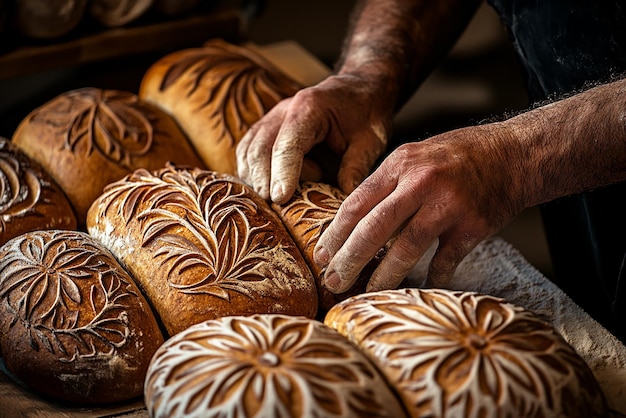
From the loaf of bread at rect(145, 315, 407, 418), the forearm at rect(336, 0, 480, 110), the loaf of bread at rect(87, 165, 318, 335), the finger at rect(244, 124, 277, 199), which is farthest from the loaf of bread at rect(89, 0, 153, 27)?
the loaf of bread at rect(145, 315, 407, 418)

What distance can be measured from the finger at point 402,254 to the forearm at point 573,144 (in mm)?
227

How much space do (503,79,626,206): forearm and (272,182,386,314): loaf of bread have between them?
34cm

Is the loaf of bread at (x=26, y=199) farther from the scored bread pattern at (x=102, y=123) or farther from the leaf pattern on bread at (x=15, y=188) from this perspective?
the scored bread pattern at (x=102, y=123)

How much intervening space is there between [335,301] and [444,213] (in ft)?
0.97

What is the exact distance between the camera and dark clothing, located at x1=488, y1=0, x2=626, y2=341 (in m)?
1.88

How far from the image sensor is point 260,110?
2326 millimetres

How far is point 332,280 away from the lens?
1.59m

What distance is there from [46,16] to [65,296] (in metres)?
1.41

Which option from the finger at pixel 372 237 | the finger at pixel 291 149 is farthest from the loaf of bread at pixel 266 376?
the finger at pixel 291 149

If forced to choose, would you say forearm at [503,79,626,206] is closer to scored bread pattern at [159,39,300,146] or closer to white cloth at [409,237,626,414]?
white cloth at [409,237,626,414]

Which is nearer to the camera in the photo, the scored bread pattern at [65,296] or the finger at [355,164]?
the scored bread pattern at [65,296]

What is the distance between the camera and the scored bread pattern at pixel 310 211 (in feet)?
5.50

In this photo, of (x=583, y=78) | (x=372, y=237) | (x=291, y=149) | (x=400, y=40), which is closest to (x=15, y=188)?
(x=291, y=149)

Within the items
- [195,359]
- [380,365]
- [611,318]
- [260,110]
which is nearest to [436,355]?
[380,365]
